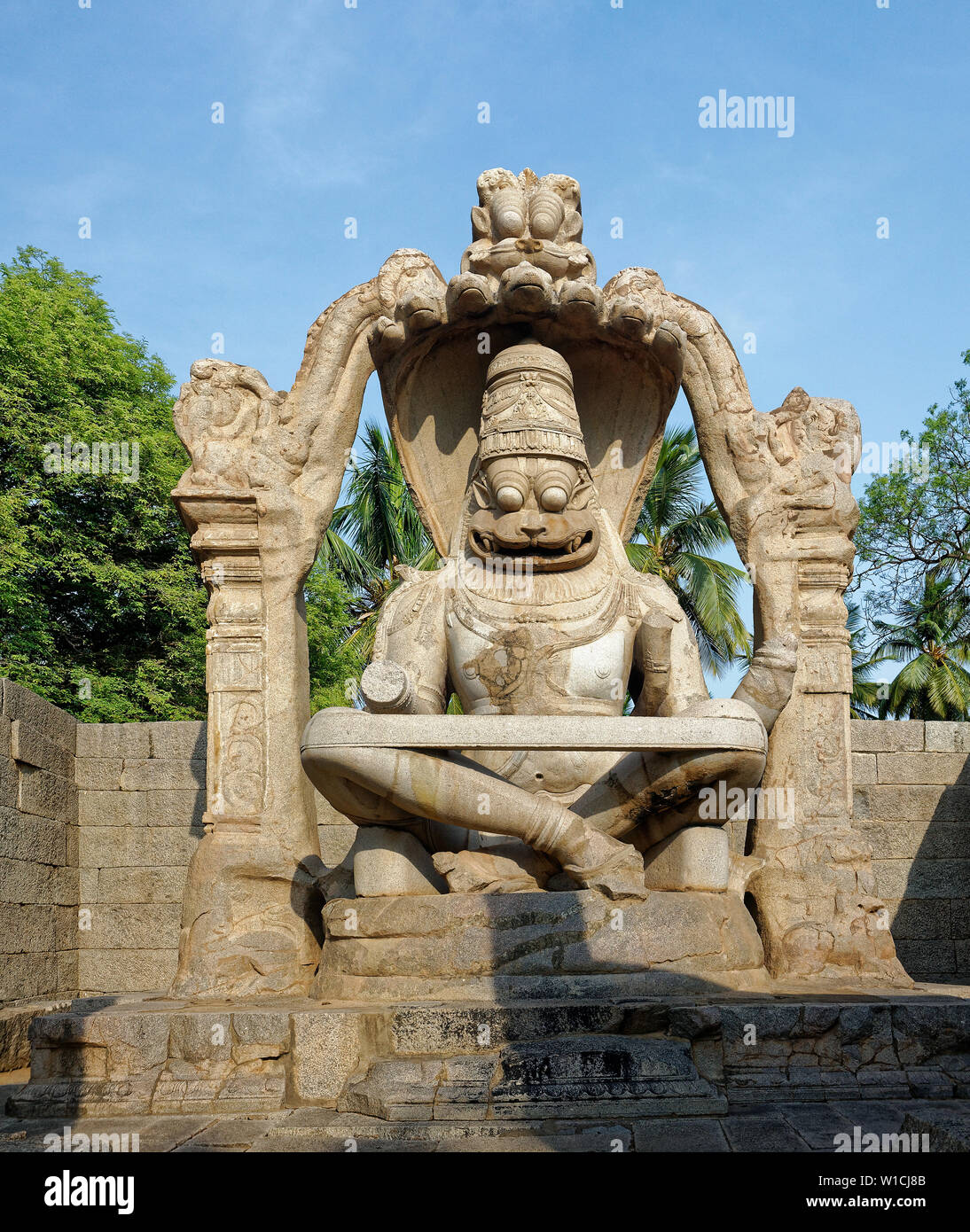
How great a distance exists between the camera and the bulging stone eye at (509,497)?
609cm

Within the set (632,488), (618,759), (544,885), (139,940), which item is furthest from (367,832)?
(139,940)

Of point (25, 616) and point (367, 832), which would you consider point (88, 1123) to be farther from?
point (25, 616)

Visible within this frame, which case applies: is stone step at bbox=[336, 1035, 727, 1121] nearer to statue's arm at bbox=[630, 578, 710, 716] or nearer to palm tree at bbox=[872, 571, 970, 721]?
statue's arm at bbox=[630, 578, 710, 716]

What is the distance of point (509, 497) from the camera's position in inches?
240

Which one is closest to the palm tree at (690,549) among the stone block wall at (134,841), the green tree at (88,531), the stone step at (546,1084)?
the green tree at (88,531)

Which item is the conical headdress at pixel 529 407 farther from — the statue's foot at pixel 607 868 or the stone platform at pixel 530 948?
the stone platform at pixel 530 948

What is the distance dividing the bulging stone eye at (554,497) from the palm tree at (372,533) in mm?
13756

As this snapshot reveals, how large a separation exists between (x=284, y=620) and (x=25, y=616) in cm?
991

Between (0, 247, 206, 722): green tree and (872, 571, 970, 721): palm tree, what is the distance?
12.6 metres

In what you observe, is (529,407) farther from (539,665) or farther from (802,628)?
(802,628)

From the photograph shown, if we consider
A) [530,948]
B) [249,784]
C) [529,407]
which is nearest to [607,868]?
[530,948]

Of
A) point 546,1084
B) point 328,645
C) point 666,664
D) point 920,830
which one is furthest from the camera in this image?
point 328,645

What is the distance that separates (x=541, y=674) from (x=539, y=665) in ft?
0.15

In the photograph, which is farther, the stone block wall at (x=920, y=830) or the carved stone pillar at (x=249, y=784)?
the stone block wall at (x=920, y=830)
